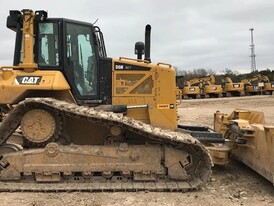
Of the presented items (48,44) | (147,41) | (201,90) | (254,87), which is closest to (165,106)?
(147,41)

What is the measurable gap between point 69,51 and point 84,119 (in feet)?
4.30

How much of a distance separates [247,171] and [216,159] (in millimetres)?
730

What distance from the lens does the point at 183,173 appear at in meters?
6.30

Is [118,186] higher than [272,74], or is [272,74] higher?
[272,74]

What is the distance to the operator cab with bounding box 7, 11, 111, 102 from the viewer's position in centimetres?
686

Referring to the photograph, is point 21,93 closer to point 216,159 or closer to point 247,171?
point 216,159

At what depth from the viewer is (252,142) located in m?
6.78

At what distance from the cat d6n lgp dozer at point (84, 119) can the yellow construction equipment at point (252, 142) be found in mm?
565

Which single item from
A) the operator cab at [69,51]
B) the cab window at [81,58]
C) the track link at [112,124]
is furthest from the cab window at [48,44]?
the track link at [112,124]

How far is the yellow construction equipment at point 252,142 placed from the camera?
19.8ft

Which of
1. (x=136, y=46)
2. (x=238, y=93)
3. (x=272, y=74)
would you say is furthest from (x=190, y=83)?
(x=136, y=46)

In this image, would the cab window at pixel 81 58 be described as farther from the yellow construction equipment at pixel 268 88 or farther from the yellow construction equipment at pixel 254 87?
the yellow construction equipment at pixel 268 88

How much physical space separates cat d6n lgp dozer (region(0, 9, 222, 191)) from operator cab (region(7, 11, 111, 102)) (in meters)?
0.02

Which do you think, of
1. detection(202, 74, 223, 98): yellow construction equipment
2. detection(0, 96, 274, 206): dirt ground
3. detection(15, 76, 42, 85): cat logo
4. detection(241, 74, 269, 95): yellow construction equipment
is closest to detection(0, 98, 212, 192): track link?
detection(0, 96, 274, 206): dirt ground
